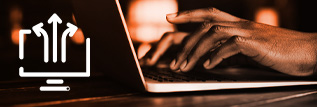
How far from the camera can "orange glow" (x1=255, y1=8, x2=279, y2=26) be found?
396 cm

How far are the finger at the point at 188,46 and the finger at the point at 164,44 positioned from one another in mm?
133

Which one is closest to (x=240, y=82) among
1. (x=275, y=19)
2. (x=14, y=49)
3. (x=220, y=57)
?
(x=220, y=57)

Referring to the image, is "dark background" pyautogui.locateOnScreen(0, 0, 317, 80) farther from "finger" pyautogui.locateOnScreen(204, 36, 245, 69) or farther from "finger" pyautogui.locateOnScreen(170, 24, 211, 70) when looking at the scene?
"finger" pyautogui.locateOnScreen(204, 36, 245, 69)

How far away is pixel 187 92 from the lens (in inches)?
17.5

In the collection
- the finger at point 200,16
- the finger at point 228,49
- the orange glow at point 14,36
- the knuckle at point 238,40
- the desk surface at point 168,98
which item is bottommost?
the desk surface at point 168,98

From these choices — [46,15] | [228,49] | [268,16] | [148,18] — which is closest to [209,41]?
[228,49]

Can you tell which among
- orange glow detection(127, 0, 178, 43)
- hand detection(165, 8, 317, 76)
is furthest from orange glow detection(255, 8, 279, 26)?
hand detection(165, 8, 317, 76)

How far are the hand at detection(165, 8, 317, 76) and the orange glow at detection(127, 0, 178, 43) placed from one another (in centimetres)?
308

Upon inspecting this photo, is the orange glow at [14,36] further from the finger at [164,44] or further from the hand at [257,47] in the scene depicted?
the hand at [257,47]

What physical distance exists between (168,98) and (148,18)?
348cm

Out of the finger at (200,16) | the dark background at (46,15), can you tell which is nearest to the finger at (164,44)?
the finger at (200,16)

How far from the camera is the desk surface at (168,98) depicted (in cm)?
36

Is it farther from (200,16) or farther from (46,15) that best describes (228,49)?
(46,15)

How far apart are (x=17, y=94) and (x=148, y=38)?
3.35 m
